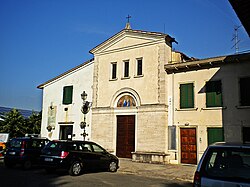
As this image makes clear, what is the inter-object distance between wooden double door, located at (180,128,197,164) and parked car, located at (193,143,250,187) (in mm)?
12970

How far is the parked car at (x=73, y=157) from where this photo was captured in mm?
12258

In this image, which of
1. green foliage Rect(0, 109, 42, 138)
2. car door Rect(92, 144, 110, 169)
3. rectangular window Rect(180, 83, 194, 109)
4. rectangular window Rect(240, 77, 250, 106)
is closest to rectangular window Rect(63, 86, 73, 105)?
rectangular window Rect(180, 83, 194, 109)

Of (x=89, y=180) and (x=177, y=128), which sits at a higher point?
(x=177, y=128)

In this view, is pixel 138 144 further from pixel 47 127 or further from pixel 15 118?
pixel 15 118

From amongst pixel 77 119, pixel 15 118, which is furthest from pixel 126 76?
pixel 15 118

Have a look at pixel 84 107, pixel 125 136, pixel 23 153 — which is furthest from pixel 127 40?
pixel 23 153

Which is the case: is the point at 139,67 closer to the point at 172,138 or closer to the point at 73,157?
the point at 172,138

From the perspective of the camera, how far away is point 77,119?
23.1 meters

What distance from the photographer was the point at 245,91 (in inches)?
639

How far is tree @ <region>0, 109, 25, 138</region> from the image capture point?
105ft

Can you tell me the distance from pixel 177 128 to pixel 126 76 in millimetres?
5759

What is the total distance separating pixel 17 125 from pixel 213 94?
24.1 meters

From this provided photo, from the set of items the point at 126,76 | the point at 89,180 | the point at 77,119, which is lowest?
the point at 89,180

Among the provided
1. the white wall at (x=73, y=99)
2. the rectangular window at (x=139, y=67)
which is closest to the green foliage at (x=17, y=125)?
the white wall at (x=73, y=99)
